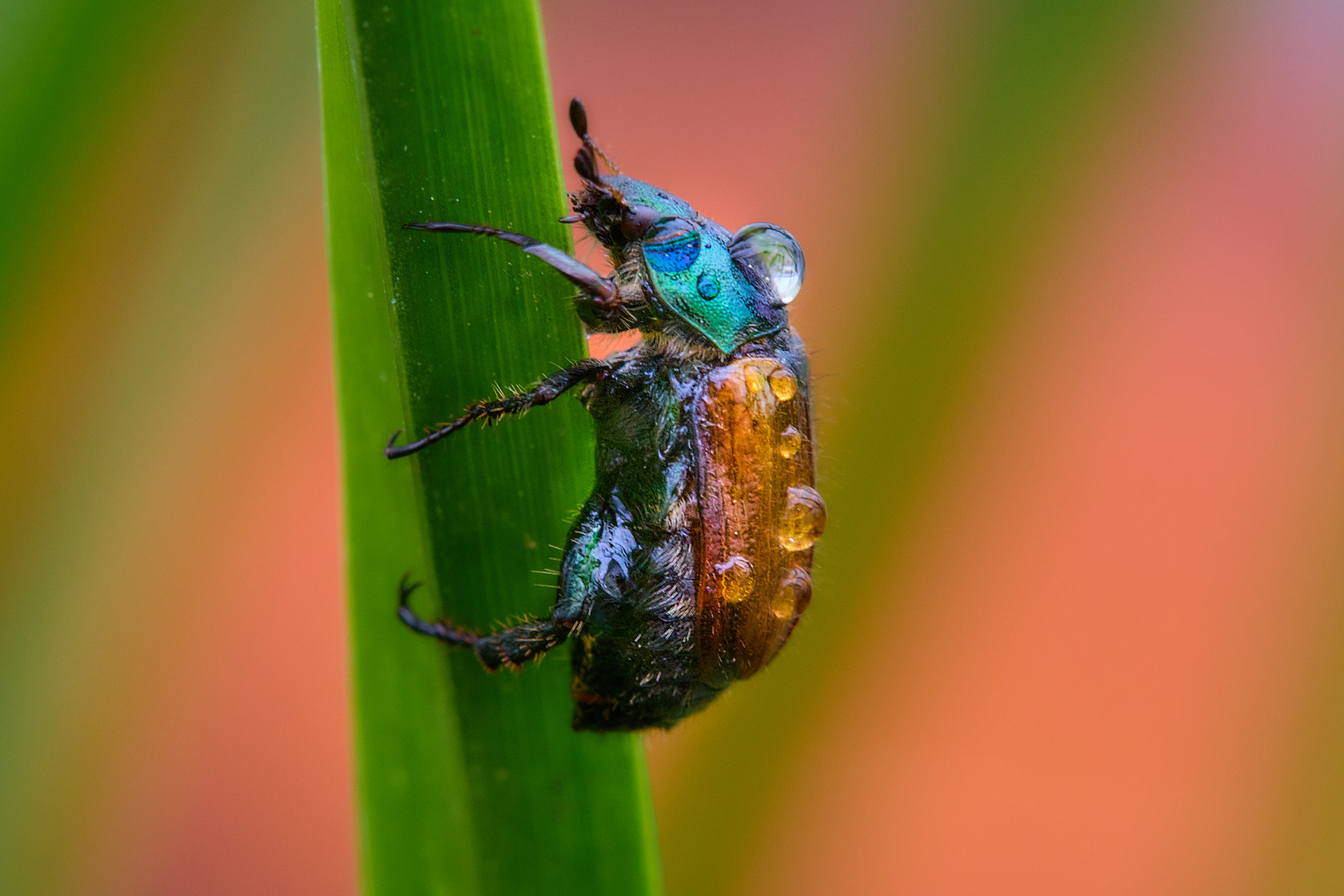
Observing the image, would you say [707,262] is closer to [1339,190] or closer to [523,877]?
[523,877]

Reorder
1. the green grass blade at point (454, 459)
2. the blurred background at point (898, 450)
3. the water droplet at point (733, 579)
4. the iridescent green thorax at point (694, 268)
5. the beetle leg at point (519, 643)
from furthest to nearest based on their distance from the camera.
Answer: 1. the blurred background at point (898, 450)
2. the iridescent green thorax at point (694, 268)
3. the water droplet at point (733, 579)
4. the beetle leg at point (519, 643)
5. the green grass blade at point (454, 459)

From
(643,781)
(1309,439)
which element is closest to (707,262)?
(643,781)

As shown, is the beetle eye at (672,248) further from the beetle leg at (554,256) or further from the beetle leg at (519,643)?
the beetle leg at (519,643)

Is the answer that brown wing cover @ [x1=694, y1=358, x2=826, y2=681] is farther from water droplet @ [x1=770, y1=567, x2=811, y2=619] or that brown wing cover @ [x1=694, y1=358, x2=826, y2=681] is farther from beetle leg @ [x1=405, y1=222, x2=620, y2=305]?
beetle leg @ [x1=405, y1=222, x2=620, y2=305]

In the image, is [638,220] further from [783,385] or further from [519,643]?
[519,643]

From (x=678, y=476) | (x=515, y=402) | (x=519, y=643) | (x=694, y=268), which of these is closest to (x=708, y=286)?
(x=694, y=268)

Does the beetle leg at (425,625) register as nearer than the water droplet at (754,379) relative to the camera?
Yes

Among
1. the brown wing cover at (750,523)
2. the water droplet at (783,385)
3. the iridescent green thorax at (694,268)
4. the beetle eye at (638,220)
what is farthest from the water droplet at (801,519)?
the beetle eye at (638,220)

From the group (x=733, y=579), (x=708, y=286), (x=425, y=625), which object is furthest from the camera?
(x=708, y=286)
